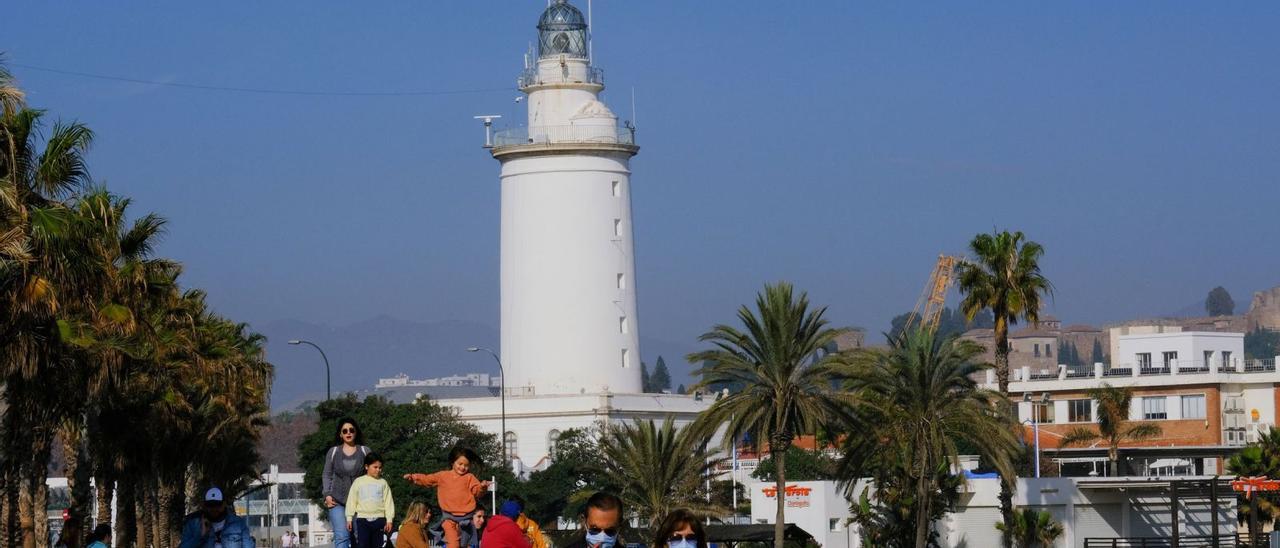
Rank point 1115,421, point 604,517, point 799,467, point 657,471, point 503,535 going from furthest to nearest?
point 799,467 < point 1115,421 < point 657,471 < point 503,535 < point 604,517

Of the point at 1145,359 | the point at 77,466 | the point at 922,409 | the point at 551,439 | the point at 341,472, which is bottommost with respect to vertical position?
the point at 341,472

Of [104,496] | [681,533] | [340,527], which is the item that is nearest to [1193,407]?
[104,496]

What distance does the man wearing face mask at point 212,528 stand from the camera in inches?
725

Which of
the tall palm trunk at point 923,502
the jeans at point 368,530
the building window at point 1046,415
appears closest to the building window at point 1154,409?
the building window at point 1046,415

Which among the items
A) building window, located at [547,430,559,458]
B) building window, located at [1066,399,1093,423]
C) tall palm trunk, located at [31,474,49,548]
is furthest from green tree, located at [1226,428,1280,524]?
building window, located at [547,430,559,458]

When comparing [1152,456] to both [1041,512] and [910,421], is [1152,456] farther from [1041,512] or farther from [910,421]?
[910,421]

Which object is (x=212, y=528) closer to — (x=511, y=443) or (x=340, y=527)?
(x=340, y=527)

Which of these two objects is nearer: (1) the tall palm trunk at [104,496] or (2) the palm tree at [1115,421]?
(1) the tall palm trunk at [104,496]

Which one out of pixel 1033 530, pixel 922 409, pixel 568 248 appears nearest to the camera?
pixel 922 409

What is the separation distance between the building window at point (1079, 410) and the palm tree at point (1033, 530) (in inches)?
1384

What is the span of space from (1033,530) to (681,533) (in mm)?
58142

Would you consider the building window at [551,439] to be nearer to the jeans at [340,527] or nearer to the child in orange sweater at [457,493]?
the jeans at [340,527]

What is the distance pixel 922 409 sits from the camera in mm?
56875

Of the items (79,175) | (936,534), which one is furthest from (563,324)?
(79,175)
